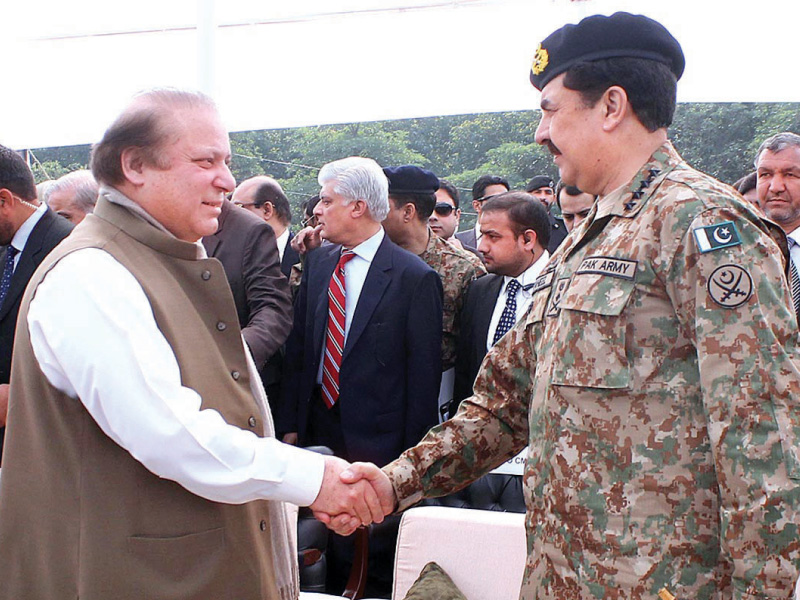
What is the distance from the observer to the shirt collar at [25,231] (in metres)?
3.88

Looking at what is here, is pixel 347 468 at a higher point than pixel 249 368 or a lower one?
lower

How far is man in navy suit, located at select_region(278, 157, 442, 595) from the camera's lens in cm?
405

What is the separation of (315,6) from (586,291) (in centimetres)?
452

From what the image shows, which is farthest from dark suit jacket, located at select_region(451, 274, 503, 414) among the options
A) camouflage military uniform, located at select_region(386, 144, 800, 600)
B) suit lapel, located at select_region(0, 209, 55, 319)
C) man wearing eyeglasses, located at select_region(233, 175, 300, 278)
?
camouflage military uniform, located at select_region(386, 144, 800, 600)

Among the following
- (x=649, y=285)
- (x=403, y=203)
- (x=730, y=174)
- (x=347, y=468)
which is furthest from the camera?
(x=730, y=174)

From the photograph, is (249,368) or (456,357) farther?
(456,357)

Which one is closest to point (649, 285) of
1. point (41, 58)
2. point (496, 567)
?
point (496, 567)

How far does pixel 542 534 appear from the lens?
196 centimetres

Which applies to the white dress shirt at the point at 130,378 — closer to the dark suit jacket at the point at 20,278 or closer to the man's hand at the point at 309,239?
the dark suit jacket at the point at 20,278

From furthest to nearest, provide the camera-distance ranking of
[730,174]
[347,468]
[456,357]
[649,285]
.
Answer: [730,174], [456,357], [347,468], [649,285]

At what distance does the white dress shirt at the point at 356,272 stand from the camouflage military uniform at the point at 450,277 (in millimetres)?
420

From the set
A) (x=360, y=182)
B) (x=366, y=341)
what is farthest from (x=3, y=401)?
(x=360, y=182)

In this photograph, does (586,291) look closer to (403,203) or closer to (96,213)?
(96,213)

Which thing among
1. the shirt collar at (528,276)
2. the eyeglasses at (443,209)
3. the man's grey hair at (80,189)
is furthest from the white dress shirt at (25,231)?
the eyeglasses at (443,209)
